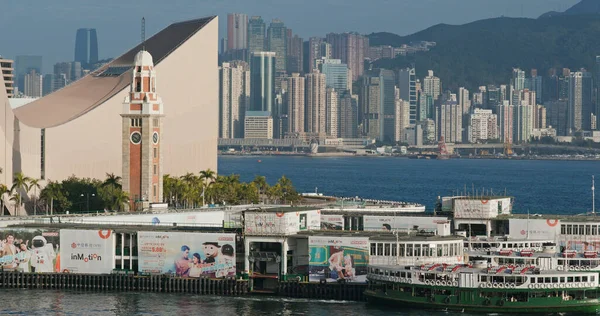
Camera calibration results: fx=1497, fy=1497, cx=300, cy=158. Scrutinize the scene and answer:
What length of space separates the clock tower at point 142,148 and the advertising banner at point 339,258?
23679 millimetres

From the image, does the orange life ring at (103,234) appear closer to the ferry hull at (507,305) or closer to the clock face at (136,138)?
the ferry hull at (507,305)

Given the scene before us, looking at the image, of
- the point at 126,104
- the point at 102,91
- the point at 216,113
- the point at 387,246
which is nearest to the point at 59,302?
the point at 387,246

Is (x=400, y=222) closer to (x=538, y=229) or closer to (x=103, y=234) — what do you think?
(x=538, y=229)

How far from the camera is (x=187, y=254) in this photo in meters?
64.8

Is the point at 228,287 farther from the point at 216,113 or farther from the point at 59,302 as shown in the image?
the point at 216,113

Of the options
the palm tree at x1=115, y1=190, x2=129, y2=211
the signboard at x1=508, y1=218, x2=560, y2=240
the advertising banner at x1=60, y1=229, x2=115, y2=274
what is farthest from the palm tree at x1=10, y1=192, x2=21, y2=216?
the signboard at x1=508, y1=218, x2=560, y2=240

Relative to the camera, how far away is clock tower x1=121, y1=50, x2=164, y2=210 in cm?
8444

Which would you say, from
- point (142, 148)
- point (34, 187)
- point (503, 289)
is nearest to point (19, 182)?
point (34, 187)

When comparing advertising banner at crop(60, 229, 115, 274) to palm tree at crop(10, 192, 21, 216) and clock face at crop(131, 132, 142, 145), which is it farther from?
palm tree at crop(10, 192, 21, 216)

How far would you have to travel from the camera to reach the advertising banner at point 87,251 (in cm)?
6619

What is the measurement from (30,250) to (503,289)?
867 inches

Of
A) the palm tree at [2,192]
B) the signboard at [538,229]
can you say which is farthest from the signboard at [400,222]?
the palm tree at [2,192]

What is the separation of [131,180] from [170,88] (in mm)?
28194

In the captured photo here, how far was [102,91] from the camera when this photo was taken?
108375mm
